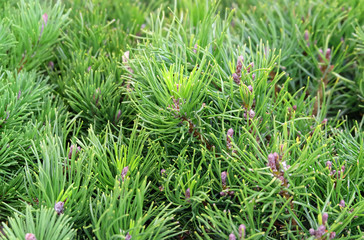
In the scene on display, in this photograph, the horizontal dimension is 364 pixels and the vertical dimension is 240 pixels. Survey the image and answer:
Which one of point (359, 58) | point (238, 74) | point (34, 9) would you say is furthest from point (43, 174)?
point (359, 58)

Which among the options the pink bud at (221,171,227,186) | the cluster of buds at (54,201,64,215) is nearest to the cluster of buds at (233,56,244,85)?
the pink bud at (221,171,227,186)

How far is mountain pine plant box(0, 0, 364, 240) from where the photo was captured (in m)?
0.44

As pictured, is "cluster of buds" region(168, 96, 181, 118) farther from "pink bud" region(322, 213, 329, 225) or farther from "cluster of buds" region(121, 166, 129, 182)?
"pink bud" region(322, 213, 329, 225)

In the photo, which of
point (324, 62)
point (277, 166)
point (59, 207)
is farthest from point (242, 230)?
point (324, 62)

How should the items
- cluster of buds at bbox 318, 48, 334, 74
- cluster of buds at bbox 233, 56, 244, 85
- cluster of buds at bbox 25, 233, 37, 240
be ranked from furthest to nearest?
cluster of buds at bbox 318, 48, 334, 74 < cluster of buds at bbox 233, 56, 244, 85 < cluster of buds at bbox 25, 233, 37, 240

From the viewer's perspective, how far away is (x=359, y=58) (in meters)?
0.72

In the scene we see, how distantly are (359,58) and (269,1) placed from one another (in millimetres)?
217

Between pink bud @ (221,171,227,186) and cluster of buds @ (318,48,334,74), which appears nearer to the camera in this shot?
pink bud @ (221,171,227,186)

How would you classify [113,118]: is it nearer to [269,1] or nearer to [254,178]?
[254,178]

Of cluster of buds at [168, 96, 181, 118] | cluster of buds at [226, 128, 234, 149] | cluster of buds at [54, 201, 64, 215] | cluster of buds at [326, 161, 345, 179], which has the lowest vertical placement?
cluster of buds at [54, 201, 64, 215]

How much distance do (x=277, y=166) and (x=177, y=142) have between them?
Answer: 0.44ft

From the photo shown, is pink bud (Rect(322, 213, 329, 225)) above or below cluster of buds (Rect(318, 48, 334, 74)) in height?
below

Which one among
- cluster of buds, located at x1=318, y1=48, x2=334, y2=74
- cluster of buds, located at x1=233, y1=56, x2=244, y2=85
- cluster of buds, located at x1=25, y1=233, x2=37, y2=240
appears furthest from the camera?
cluster of buds, located at x1=318, y1=48, x2=334, y2=74

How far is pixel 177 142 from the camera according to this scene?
1.72 ft
